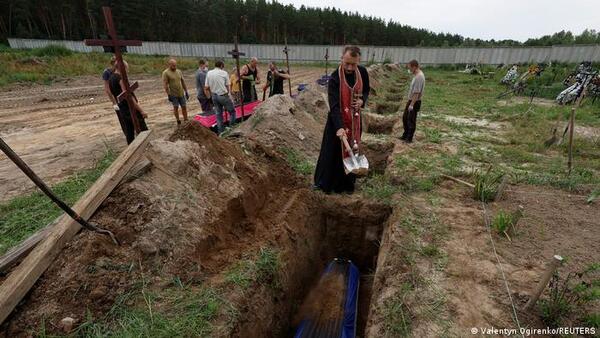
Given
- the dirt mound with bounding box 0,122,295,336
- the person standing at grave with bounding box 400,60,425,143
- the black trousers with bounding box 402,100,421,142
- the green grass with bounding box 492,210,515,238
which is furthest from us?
the black trousers with bounding box 402,100,421,142

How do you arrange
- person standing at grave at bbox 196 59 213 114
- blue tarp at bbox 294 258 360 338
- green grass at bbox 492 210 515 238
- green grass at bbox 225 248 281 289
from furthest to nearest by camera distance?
person standing at grave at bbox 196 59 213 114
green grass at bbox 492 210 515 238
blue tarp at bbox 294 258 360 338
green grass at bbox 225 248 281 289

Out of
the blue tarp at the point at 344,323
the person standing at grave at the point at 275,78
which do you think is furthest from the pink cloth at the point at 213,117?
the blue tarp at the point at 344,323

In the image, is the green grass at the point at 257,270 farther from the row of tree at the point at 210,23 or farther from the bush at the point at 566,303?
the row of tree at the point at 210,23

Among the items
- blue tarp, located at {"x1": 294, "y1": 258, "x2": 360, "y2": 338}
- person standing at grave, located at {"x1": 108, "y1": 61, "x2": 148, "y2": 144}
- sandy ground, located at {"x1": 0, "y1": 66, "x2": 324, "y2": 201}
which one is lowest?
blue tarp, located at {"x1": 294, "y1": 258, "x2": 360, "y2": 338}

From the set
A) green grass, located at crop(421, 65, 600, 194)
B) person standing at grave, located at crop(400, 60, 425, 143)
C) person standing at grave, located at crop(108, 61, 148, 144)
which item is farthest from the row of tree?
person standing at grave, located at crop(108, 61, 148, 144)

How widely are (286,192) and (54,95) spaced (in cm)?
1275

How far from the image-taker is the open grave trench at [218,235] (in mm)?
2369

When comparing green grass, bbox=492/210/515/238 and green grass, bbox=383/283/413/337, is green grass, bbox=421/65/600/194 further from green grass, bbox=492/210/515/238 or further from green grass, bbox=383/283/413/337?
green grass, bbox=383/283/413/337

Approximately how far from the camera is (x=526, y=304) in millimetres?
2475

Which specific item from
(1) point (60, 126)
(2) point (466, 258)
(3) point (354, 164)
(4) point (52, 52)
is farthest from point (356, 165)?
(4) point (52, 52)

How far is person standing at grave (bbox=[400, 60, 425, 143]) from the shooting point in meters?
5.94

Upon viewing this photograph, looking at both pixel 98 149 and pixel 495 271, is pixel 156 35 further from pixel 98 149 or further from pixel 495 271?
pixel 495 271

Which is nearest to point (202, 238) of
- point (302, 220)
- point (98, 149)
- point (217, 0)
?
point (302, 220)

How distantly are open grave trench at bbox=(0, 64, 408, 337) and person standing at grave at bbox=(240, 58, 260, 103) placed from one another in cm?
253
